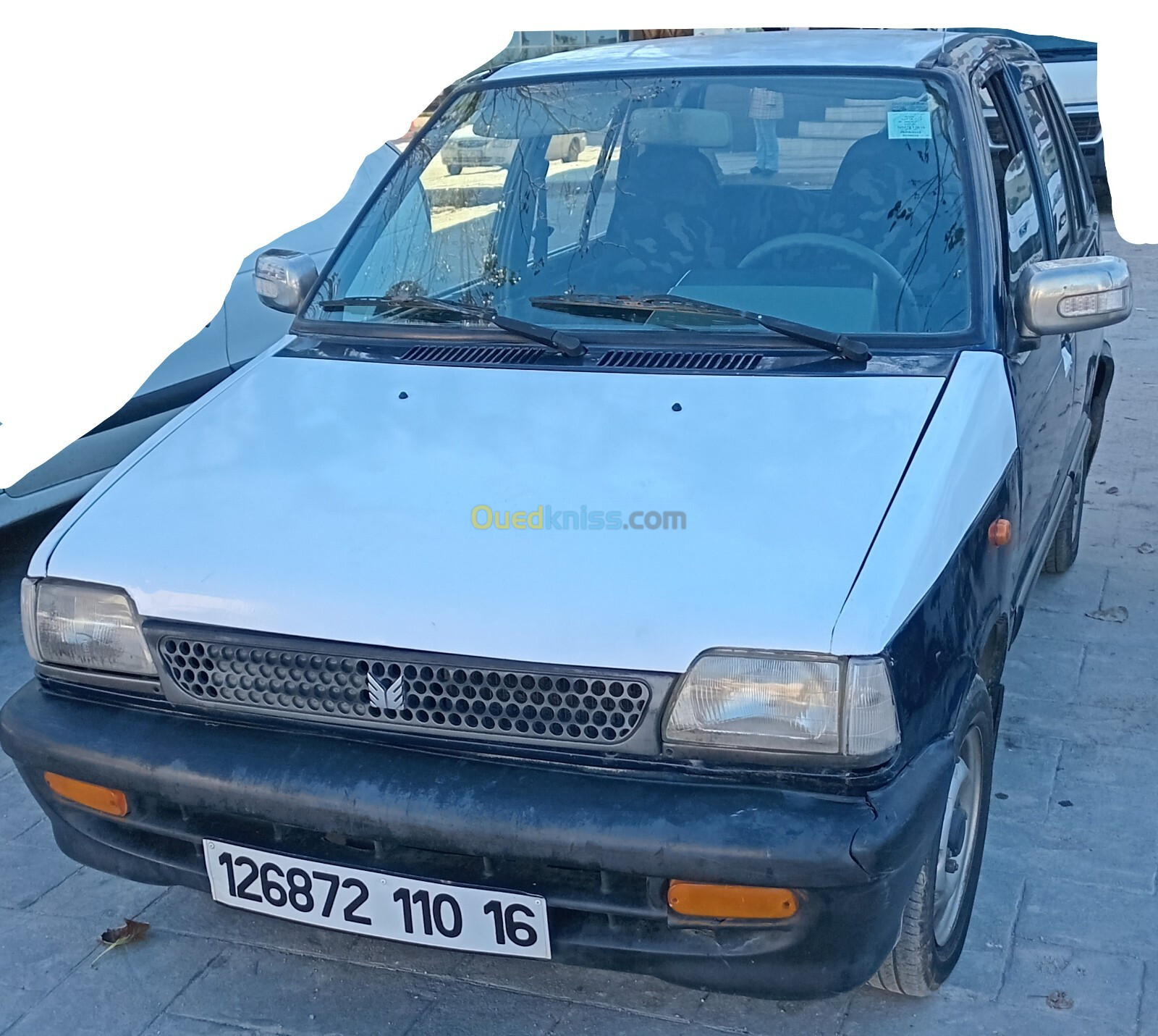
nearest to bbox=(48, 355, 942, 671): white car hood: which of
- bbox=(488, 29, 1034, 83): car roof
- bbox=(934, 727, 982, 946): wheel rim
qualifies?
bbox=(934, 727, 982, 946): wheel rim

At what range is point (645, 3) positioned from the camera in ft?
21.9

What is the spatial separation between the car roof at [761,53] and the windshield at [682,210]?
0.19ft

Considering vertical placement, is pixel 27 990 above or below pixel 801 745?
below

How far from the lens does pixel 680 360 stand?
2859mm

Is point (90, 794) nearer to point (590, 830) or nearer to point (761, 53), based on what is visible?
point (590, 830)

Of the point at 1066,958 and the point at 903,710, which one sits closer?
the point at 903,710

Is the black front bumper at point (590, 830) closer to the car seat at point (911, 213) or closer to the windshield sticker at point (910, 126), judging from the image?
the car seat at point (911, 213)

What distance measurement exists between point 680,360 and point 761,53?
114 cm

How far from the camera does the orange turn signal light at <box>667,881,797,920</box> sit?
2092 millimetres

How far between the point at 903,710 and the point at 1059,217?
2.41m

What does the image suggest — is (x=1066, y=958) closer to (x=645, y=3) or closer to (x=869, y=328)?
(x=869, y=328)

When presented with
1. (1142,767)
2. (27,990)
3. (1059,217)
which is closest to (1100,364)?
(1059,217)

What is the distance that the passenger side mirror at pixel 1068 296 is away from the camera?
9.48 ft

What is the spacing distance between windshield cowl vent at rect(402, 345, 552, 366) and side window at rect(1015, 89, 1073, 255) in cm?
180
